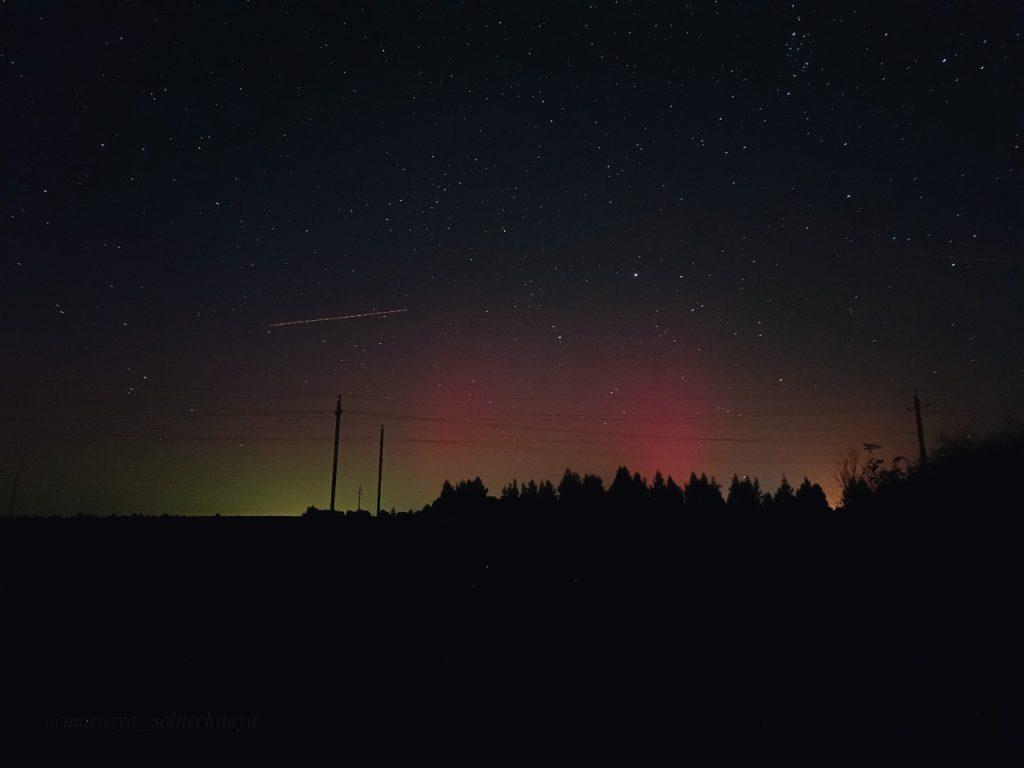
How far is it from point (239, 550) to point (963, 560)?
14.3m

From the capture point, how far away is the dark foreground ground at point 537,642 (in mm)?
6609

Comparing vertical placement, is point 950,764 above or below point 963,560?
below

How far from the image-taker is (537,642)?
9.61 metres

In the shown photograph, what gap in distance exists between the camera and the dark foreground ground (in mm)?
6609

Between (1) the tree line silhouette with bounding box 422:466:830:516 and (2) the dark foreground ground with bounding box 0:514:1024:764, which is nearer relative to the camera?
(2) the dark foreground ground with bounding box 0:514:1024:764

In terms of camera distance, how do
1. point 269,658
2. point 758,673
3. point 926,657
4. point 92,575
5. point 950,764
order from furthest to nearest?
point 92,575
point 269,658
point 758,673
point 926,657
point 950,764

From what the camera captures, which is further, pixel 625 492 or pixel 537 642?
pixel 625 492

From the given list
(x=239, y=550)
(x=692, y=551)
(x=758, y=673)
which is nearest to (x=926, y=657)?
(x=758, y=673)

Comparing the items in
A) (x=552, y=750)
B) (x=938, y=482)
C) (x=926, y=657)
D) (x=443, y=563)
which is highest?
(x=938, y=482)

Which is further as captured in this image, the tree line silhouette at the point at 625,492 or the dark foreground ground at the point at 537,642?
the tree line silhouette at the point at 625,492

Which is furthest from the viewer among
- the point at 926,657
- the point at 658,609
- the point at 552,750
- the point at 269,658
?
the point at 658,609

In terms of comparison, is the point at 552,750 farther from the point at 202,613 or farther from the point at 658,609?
the point at 202,613

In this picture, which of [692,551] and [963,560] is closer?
[963,560]

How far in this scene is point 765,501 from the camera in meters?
36.5
